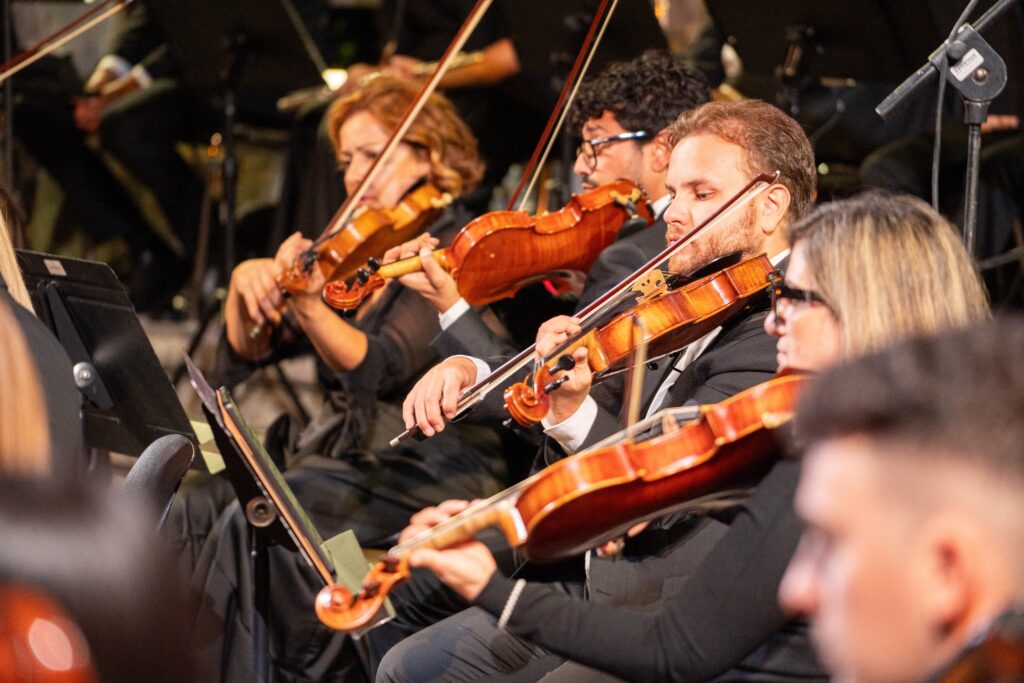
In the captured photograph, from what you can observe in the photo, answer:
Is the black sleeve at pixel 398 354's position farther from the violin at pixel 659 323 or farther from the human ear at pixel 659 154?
the violin at pixel 659 323

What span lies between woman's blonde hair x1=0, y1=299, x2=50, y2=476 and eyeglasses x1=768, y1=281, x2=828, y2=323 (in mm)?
1015

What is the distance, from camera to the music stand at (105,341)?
8.90 feet

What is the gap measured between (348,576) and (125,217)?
3.94 metres

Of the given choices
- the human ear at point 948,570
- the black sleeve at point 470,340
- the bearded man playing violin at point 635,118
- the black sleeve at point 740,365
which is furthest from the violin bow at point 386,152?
the human ear at point 948,570

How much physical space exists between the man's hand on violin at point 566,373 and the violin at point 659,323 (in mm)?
17

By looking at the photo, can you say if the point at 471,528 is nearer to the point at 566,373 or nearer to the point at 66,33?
the point at 566,373

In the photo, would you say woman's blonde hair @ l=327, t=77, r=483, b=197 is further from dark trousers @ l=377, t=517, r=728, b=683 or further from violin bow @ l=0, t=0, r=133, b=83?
dark trousers @ l=377, t=517, r=728, b=683

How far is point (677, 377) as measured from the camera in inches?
93.3

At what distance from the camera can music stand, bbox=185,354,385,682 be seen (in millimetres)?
1978

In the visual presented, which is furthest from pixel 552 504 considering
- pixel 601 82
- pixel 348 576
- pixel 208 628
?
pixel 601 82

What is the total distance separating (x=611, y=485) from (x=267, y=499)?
752mm

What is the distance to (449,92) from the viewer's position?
15.6ft

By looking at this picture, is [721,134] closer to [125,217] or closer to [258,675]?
[258,675]

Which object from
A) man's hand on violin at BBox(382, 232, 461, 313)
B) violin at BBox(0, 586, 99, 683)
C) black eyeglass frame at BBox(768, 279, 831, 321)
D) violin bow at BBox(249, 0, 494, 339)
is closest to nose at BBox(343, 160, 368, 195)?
violin bow at BBox(249, 0, 494, 339)
